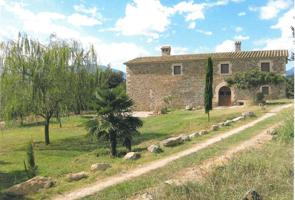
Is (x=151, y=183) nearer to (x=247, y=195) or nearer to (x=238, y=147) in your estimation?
(x=247, y=195)

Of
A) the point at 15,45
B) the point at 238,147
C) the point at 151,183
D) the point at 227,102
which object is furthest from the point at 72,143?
the point at 227,102

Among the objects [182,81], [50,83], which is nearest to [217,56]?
[182,81]

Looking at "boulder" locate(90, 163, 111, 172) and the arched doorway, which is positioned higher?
the arched doorway

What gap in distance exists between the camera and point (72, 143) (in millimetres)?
19484

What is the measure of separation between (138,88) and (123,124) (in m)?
21.7

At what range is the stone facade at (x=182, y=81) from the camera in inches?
1254

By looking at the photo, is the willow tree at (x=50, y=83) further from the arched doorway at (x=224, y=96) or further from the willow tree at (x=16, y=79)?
the arched doorway at (x=224, y=96)

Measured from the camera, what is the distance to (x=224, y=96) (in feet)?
109

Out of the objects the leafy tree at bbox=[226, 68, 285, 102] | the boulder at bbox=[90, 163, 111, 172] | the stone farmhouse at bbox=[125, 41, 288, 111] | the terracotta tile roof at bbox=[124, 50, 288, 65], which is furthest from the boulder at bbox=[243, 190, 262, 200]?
the terracotta tile roof at bbox=[124, 50, 288, 65]

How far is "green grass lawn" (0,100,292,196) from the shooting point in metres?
10.8

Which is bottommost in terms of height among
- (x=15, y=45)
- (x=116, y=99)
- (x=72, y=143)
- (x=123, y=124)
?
(x=72, y=143)

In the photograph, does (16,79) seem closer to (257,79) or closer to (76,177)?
(76,177)

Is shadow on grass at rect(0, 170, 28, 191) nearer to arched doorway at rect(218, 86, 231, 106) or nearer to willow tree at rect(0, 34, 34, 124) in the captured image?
willow tree at rect(0, 34, 34, 124)

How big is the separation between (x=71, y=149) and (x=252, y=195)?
13.3 meters
